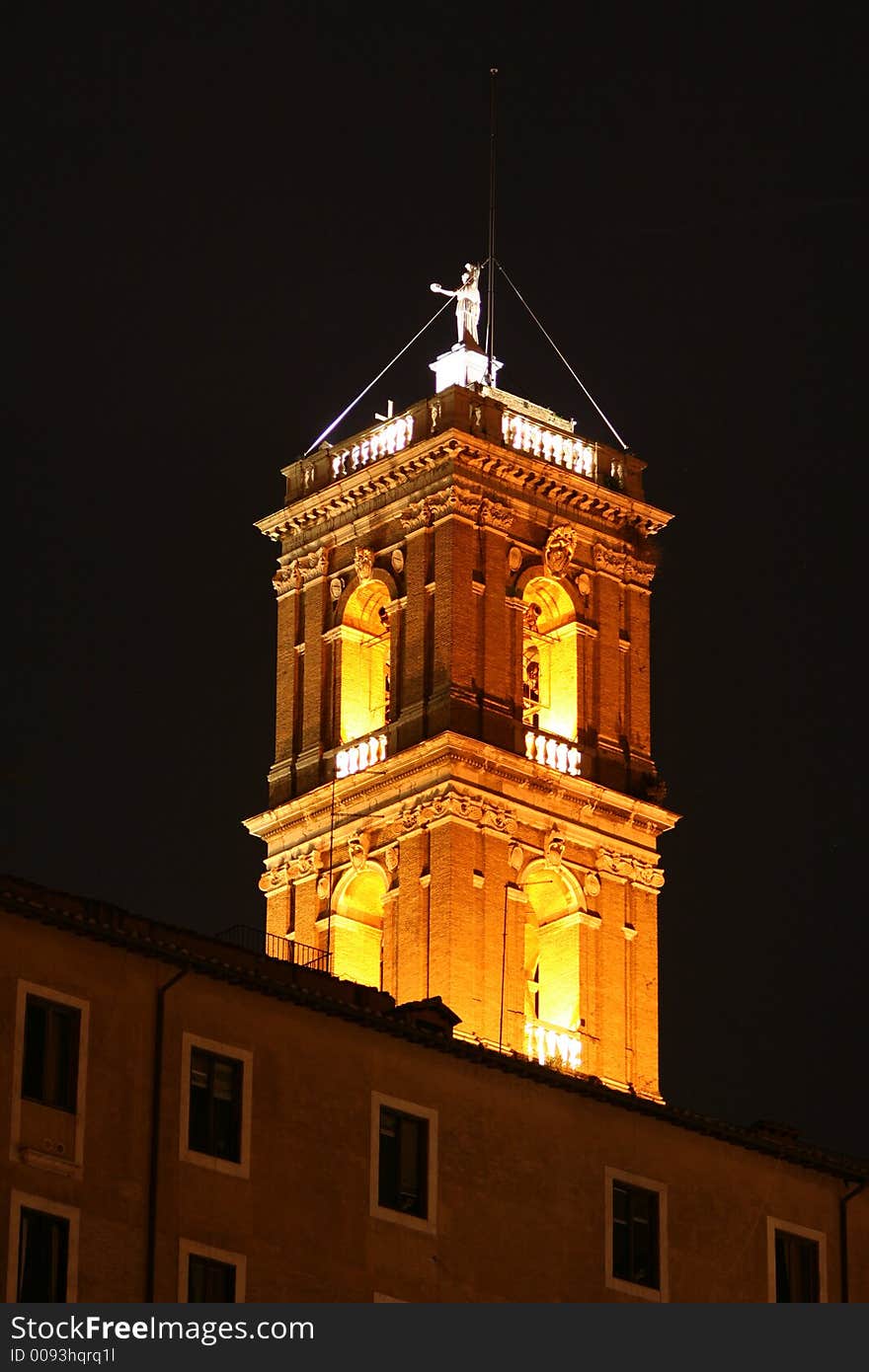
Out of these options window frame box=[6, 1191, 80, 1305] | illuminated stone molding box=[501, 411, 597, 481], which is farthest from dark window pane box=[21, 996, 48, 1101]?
illuminated stone molding box=[501, 411, 597, 481]

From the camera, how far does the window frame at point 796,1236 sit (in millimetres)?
113938

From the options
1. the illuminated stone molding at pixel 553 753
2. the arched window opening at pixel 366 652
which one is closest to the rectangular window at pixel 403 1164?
the illuminated stone molding at pixel 553 753

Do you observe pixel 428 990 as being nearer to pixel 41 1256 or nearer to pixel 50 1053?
pixel 50 1053

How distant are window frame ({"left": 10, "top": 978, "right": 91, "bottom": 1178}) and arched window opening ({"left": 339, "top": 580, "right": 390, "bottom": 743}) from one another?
4560 centimetres

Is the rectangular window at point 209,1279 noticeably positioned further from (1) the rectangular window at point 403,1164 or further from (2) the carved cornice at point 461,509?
(2) the carved cornice at point 461,509

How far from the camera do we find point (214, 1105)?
106188 millimetres

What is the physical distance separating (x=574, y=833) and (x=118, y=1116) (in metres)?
43.2

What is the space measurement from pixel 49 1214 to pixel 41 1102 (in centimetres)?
206

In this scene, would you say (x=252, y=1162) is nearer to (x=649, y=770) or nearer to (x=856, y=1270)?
(x=856, y=1270)

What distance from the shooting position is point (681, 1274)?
112 m

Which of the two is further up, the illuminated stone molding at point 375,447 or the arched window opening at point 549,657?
the illuminated stone molding at point 375,447

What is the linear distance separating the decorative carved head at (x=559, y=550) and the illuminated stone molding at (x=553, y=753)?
4.93 metres

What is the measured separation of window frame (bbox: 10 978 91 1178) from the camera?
10281 cm

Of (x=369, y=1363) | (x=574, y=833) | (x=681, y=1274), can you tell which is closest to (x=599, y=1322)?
(x=369, y=1363)
